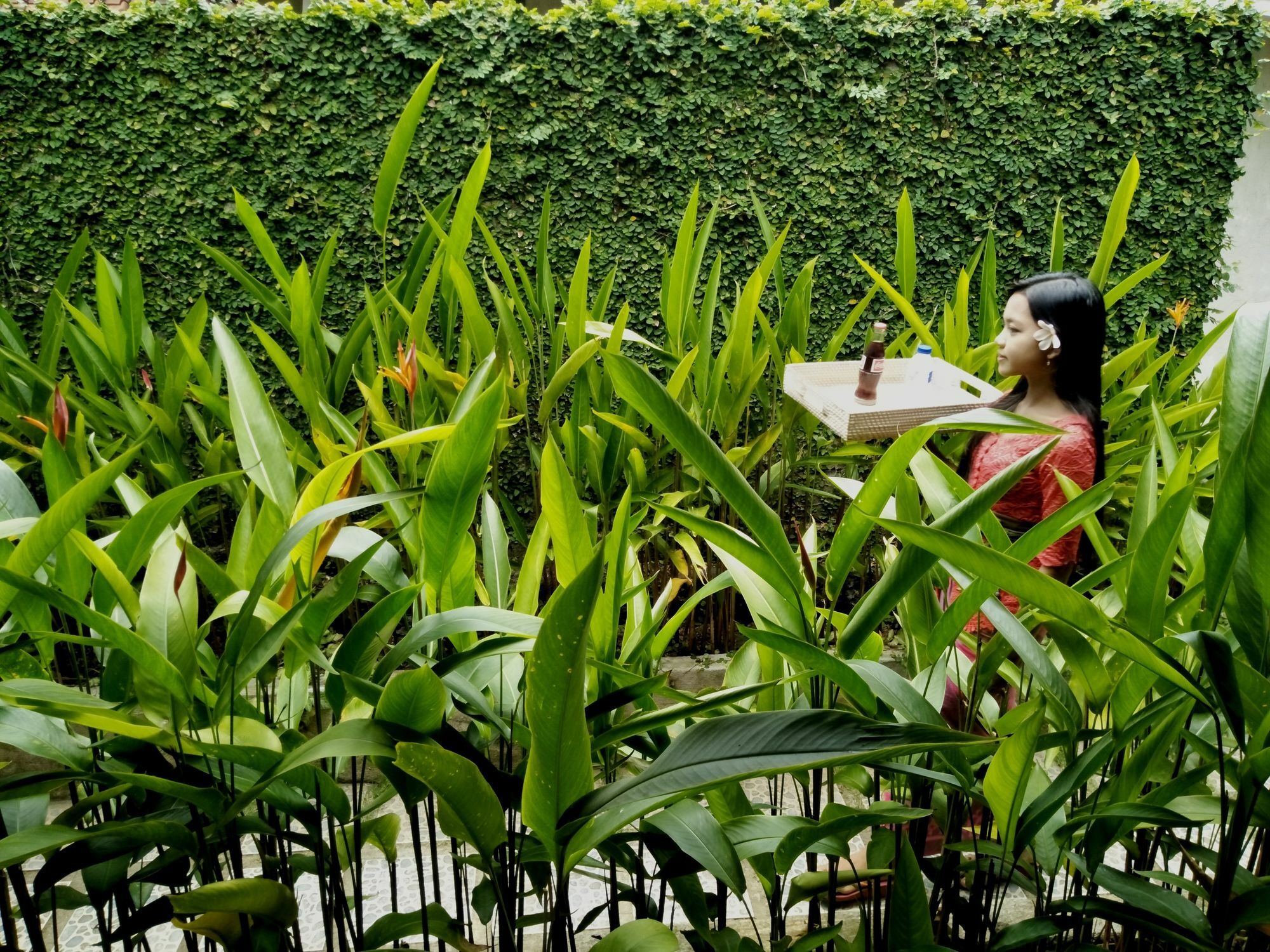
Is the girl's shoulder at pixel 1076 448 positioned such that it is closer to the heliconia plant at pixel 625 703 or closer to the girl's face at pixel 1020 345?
the girl's face at pixel 1020 345

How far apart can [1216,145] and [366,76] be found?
302cm

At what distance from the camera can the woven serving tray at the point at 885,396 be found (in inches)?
72.4

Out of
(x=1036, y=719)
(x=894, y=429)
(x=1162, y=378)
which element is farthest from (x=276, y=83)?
(x=1036, y=719)

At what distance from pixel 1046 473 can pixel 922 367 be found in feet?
1.34

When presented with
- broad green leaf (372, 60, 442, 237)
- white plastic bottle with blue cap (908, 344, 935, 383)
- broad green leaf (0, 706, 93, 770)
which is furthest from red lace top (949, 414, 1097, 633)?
broad green leaf (0, 706, 93, 770)

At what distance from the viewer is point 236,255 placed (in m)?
3.44

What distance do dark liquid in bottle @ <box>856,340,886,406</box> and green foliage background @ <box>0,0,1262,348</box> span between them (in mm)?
1676

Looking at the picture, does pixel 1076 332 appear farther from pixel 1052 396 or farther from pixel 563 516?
pixel 563 516

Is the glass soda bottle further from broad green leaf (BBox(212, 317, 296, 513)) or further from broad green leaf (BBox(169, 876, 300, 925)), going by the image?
broad green leaf (BBox(169, 876, 300, 925))

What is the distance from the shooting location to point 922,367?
2150 mm

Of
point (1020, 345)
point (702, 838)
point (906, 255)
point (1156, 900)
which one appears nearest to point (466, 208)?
point (1020, 345)

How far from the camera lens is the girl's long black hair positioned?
188 centimetres

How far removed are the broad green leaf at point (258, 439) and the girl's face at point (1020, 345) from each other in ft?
4.61

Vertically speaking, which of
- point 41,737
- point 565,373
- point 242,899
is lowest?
point 242,899
